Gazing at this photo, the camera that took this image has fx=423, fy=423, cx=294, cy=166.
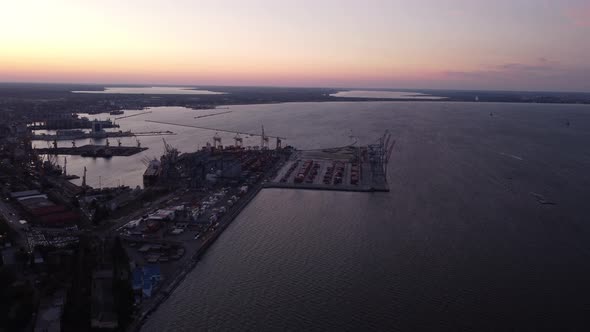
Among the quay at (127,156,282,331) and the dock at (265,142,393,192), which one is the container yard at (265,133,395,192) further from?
the quay at (127,156,282,331)

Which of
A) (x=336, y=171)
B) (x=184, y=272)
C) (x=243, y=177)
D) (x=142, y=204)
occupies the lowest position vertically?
(x=184, y=272)

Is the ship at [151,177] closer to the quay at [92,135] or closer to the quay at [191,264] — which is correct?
the quay at [191,264]

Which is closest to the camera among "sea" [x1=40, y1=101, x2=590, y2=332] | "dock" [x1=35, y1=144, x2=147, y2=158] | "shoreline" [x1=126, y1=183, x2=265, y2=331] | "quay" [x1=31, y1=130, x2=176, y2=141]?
"shoreline" [x1=126, y1=183, x2=265, y2=331]

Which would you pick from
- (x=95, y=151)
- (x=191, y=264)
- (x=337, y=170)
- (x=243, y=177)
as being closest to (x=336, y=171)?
(x=337, y=170)

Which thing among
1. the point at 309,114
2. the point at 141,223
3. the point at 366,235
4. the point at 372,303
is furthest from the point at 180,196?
the point at 309,114

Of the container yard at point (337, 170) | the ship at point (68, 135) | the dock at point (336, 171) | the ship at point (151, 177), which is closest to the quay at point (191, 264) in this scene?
the dock at point (336, 171)

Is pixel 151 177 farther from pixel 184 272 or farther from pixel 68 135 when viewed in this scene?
pixel 68 135

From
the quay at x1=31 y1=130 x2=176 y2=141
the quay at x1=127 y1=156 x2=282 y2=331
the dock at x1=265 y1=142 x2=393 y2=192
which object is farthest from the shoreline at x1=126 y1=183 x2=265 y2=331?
the quay at x1=31 y1=130 x2=176 y2=141

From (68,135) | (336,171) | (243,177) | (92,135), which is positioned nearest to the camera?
(243,177)

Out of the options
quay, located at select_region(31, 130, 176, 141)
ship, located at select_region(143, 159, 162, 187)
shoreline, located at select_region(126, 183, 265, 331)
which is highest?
quay, located at select_region(31, 130, 176, 141)
